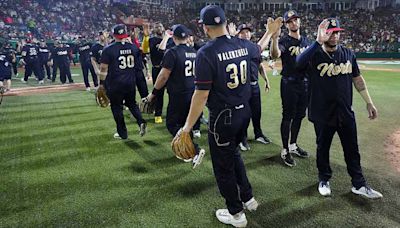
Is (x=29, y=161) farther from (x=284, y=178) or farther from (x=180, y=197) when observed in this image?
(x=284, y=178)

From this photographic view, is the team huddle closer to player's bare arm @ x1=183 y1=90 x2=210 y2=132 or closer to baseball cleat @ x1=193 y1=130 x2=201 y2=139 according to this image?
player's bare arm @ x1=183 y1=90 x2=210 y2=132

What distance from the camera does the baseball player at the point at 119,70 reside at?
21.5 ft

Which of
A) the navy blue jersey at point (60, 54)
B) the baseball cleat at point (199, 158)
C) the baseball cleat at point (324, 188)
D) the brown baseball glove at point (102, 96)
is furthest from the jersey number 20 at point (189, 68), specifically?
the navy blue jersey at point (60, 54)

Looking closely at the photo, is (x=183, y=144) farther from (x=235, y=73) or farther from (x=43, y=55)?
(x=43, y=55)

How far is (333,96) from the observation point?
4301mm

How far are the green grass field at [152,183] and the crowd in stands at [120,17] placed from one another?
22.7 metres

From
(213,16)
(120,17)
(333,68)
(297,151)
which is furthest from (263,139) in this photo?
(120,17)

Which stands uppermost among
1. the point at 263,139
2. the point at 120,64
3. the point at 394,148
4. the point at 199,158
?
the point at 120,64

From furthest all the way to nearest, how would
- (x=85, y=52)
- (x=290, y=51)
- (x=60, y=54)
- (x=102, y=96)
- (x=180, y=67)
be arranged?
1. (x=60, y=54)
2. (x=85, y=52)
3. (x=102, y=96)
4. (x=180, y=67)
5. (x=290, y=51)

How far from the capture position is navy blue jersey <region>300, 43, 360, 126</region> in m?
4.26

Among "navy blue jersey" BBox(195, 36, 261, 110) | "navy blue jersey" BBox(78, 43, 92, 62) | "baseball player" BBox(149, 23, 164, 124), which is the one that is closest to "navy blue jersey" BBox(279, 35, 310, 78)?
"navy blue jersey" BBox(195, 36, 261, 110)

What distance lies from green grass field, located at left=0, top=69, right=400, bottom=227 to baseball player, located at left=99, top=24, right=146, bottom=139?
870 millimetres

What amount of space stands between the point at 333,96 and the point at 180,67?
2.48m

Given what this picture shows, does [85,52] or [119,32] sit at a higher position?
[119,32]
